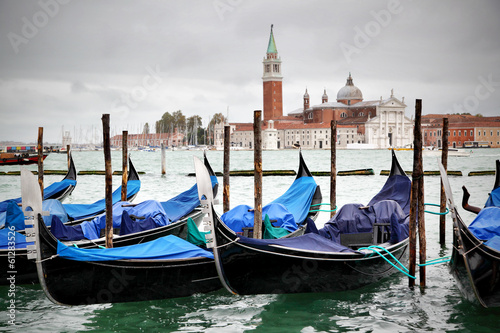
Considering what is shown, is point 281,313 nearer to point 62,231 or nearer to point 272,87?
point 62,231

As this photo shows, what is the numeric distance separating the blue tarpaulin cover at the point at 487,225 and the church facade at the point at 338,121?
57165 millimetres

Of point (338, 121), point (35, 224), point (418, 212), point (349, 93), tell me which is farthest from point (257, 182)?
point (349, 93)

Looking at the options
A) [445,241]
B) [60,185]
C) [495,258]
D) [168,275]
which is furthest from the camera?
[60,185]

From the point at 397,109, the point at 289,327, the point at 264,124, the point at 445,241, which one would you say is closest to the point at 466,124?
the point at 397,109

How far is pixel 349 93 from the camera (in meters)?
68.2

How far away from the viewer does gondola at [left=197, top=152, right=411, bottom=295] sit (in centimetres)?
429

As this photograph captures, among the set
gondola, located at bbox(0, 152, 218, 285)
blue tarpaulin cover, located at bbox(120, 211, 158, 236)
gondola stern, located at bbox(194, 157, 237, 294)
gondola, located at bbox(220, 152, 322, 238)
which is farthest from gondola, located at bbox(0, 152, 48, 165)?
gondola stern, located at bbox(194, 157, 237, 294)

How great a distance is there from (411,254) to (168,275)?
215cm

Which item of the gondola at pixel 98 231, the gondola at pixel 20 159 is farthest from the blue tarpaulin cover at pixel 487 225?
the gondola at pixel 20 159

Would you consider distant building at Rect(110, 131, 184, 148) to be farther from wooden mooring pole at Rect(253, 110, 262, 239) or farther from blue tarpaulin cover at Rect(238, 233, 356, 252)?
blue tarpaulin cover at Rect(238, 233, 356, 252)

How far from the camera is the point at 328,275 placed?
182 inches

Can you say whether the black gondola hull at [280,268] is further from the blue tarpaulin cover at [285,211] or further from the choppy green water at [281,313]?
the blue tarpaulin cover at [285,211]

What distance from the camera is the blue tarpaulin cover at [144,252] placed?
13.5 feet

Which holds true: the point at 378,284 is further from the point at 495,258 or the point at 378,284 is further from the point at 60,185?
the point at 60,185
